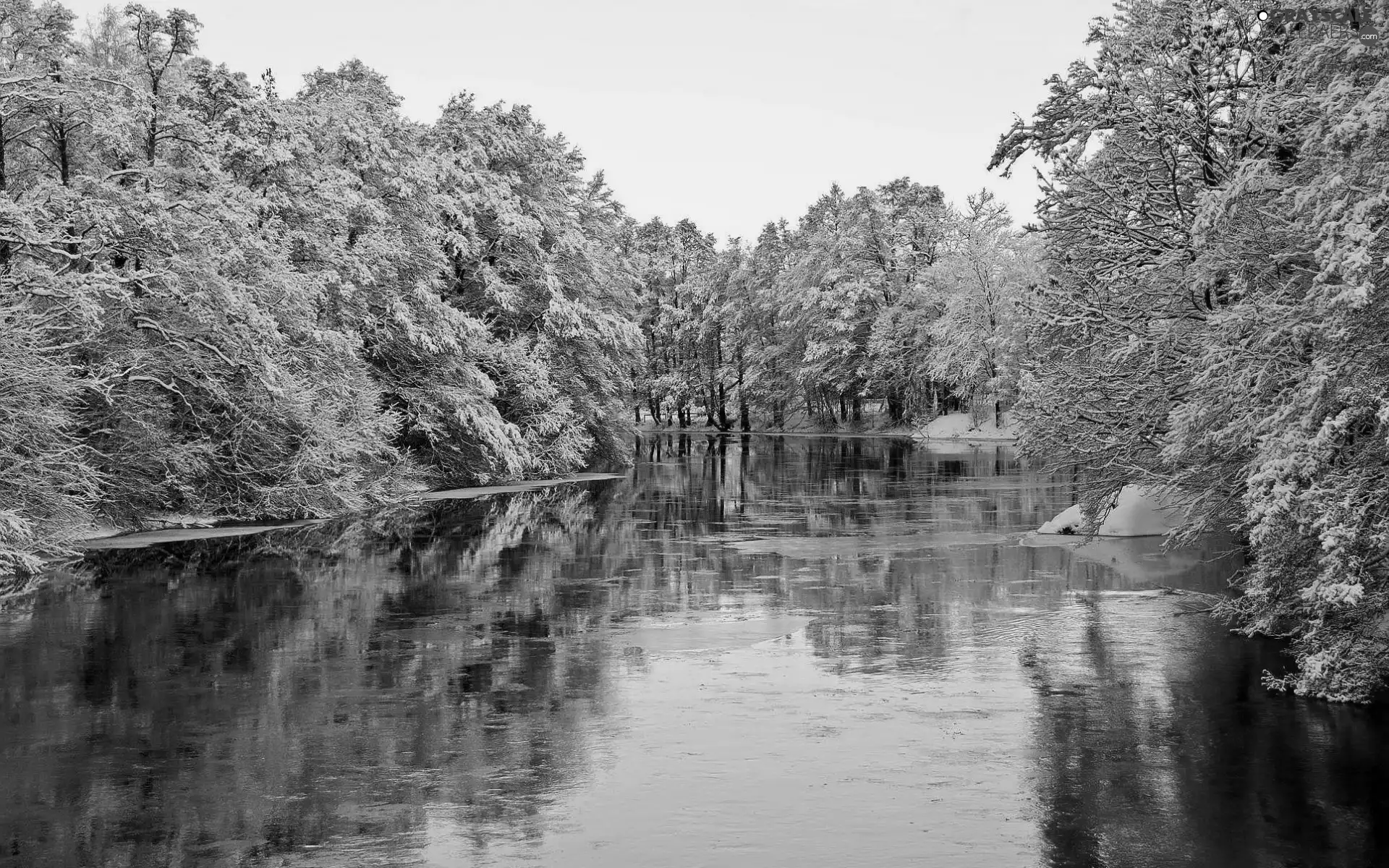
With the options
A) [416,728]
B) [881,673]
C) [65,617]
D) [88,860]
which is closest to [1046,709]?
[881,673]

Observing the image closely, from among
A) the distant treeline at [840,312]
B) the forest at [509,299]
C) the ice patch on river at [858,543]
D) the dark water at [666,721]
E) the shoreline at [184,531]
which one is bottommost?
the dark water at [666,721]

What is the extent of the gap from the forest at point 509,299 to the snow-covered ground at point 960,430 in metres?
16.2

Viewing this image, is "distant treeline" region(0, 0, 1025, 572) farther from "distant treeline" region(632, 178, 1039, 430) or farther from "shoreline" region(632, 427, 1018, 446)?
"distant treeline" region(632, 178, 1039, 430)

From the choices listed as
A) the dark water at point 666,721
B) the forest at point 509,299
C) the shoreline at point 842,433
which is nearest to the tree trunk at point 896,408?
the shoreline at point 842,433

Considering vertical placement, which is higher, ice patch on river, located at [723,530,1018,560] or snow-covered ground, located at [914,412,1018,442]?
snow-covered ground, located at [914,412,1018,442]

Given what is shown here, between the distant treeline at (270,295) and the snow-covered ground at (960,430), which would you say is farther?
the snow-covered ground at (960,430)

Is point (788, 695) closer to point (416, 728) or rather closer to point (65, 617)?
point (416, 728)

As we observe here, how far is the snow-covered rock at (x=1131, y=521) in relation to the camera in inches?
895

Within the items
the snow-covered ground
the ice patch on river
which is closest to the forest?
the ice patch on river

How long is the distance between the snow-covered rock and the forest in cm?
407

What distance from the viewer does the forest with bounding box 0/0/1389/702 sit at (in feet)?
34.3

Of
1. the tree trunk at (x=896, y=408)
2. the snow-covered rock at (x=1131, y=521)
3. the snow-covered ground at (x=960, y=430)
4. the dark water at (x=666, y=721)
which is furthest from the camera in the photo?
the tree trunk at (x=896, y=408)

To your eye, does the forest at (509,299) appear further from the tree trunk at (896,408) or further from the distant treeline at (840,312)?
the tree trunk at (896,408)

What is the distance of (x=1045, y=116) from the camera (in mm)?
17281
